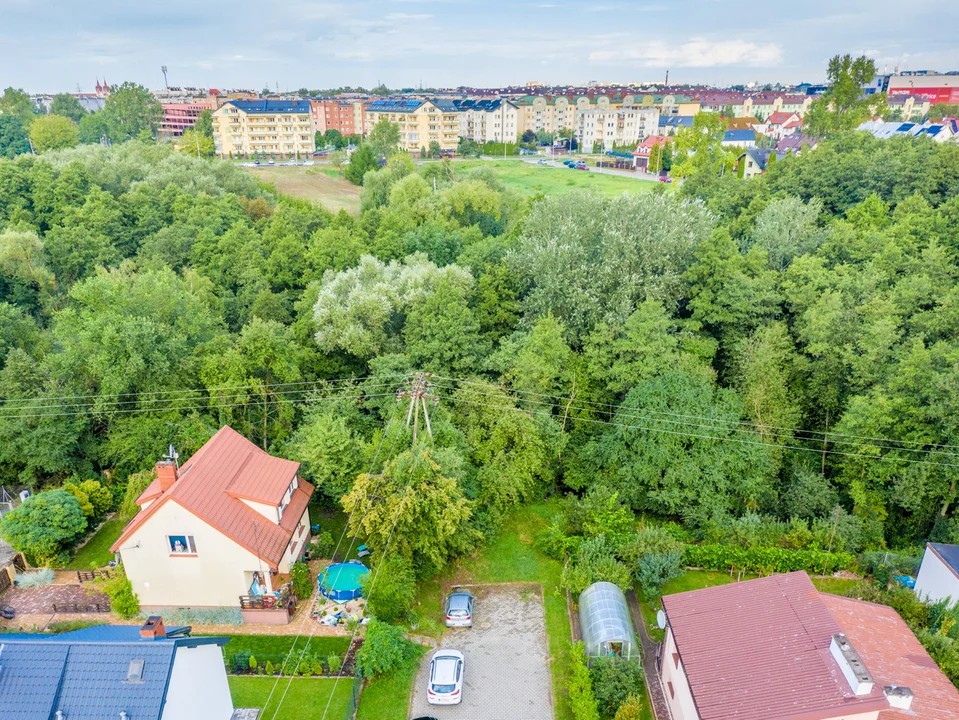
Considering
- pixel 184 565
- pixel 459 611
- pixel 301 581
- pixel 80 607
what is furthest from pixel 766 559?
pixel 80 607

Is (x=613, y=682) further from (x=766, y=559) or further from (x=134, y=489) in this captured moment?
(x=134, y=489)

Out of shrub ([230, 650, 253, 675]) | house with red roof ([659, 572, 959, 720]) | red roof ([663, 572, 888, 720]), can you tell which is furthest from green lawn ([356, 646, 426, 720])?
red roof ([663, 572, 888, 720])

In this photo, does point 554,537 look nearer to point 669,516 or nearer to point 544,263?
point 669,516

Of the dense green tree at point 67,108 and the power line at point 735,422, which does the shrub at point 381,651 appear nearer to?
the power line at point 735,422

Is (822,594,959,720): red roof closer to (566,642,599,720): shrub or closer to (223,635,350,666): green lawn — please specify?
(566,642,599,720): shrub

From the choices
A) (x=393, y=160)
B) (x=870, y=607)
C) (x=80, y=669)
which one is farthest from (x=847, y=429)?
(x=393, y=160)
